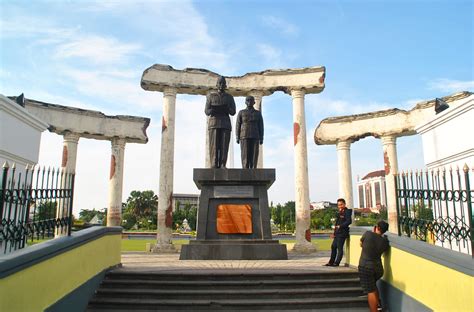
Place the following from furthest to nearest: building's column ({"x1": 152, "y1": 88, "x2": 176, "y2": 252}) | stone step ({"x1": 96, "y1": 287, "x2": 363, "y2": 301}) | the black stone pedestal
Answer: building's column ({"x1": 152, "y1": 88, "x2": 176, "y2": 252}) → the black stone pedestal → stone step ({"x1": 96, "y1": 287, "x2": 363, "y2": 301})

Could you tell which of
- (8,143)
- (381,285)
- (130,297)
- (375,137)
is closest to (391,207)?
(375,137)

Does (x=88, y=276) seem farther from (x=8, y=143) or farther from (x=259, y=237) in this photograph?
(x=259, y=237)

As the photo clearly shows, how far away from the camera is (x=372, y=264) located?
644 cm

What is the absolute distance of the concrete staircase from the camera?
6.62 metres

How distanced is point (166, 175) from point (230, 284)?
14.4 m

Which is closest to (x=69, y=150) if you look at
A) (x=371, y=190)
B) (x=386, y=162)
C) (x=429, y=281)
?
(x=386, y=162)

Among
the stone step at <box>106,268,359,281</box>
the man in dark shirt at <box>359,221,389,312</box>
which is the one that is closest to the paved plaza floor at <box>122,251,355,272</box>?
the stone step at <box>106,268,359,281</box>

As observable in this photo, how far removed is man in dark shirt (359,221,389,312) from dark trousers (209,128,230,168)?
6.90 meters

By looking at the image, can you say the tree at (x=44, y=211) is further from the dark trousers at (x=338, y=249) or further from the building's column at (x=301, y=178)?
the building's column at (x=301, y=178)

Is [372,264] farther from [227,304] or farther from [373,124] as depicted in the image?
[373,124]

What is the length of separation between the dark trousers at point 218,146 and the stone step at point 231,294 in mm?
6186

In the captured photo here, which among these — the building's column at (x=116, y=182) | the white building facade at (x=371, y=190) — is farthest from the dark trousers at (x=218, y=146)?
the white building facade at (x=371, y=190)

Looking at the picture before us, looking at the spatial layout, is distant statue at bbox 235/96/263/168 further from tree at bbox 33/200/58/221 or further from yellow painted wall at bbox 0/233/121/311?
tree at bbox 33/200/58/221

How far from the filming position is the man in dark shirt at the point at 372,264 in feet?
20.8
